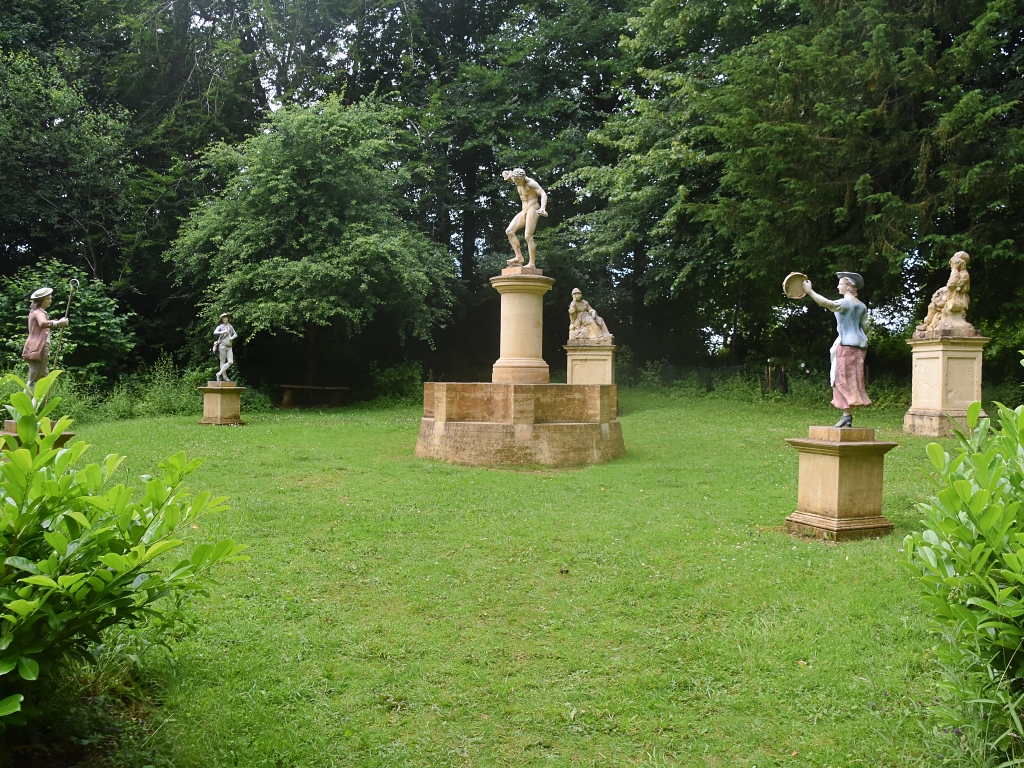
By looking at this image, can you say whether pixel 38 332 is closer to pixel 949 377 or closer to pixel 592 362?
pixel 592 362

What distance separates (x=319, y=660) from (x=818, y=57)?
15702 mm

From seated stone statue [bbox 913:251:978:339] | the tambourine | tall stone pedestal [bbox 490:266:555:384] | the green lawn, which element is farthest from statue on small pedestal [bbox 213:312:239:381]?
seated stone statue [bbox 913:251:978:339]

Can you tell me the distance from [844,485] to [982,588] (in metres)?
3.80

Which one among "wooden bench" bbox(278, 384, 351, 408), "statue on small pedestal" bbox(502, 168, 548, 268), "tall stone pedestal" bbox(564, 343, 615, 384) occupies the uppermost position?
"statue on small pedestal" bbox(502, 168, 548, 268)

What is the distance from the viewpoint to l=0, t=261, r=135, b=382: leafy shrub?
17.2 m

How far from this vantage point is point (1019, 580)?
246cm

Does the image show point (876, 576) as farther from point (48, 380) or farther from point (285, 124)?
point (285, 124)

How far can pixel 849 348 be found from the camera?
681 centimetres


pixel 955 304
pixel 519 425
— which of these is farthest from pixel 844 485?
pixel 955 304

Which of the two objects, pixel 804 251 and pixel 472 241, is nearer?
pixel 804 251

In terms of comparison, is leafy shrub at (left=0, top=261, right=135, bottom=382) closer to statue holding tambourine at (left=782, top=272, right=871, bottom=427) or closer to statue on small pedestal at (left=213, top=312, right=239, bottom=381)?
statue on small pedestal at (left=213, top=312, right=239, bottom=381)

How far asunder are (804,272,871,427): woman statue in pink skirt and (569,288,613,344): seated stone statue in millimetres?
12984

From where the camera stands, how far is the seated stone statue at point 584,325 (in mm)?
19844

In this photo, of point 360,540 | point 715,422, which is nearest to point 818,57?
point 715,422
